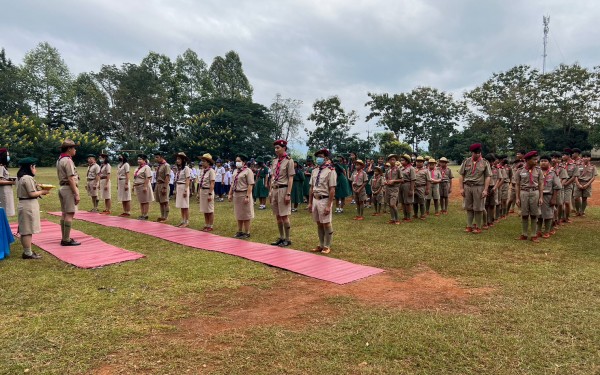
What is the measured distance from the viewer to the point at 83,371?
8.59 feet

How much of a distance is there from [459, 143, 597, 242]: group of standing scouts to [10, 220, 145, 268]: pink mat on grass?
651 centimetres

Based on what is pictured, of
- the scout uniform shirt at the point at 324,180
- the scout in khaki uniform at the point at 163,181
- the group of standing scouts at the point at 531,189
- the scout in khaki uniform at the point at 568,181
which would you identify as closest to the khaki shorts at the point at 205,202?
the scout in khaki uniform at the point at 163,181

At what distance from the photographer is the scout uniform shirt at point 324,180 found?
6121 mm

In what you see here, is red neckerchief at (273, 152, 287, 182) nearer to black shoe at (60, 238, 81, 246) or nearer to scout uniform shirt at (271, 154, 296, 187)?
scout uniform shirt at (271, 154, 296, 187)

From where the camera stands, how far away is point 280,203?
21.8ft

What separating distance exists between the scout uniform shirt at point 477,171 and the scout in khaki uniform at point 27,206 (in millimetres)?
7800

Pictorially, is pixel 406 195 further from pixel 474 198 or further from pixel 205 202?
pixel 205 202

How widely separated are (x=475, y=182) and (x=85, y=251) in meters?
7.40

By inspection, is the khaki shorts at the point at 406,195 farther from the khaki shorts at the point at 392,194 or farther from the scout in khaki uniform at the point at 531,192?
the scout in khaki uniform at the point at 531,192

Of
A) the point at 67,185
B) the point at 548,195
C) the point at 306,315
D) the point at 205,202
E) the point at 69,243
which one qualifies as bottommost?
the point at 306,315

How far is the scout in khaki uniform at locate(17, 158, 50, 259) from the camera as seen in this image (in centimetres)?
553

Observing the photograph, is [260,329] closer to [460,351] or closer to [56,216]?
[460,351]

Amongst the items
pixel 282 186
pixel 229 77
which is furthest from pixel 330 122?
pixel 282 186

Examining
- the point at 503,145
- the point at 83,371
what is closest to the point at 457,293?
the point at 83,371
